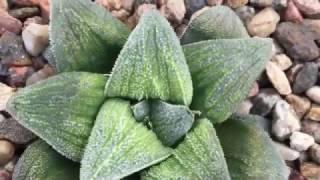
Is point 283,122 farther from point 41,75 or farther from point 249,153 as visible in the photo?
point 41,75

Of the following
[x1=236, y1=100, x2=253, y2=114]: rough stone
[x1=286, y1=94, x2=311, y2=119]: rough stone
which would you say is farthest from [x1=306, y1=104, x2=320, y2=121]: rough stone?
[x1=236, y1=100, x2=253, y2=114]: rough stone

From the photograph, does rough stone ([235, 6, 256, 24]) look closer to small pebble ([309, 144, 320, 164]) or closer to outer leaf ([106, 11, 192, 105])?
small pebble ([309, 144, 320, 164])

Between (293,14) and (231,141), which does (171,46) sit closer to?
(231,141)

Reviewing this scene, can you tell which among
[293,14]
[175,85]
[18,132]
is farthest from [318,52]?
[18,132]

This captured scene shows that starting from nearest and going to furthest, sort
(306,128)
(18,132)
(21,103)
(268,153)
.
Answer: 1. (21,103)
2. (268,153)
3. (18,132)
4. (306,128)

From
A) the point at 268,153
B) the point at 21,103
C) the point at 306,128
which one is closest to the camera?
the point at 21,103

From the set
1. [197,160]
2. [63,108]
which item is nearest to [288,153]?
[197,160]
